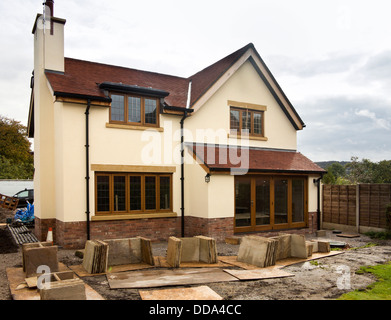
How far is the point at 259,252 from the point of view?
10.1 m

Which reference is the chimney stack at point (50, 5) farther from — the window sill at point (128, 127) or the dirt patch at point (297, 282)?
the dirt patch at point (297, 282)

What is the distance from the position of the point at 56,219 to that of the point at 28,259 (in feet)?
17.5

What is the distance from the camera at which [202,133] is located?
15516 mm

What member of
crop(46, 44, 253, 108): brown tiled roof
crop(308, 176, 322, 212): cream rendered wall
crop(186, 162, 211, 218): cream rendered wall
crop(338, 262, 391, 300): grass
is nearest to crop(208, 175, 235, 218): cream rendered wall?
crop(186, 162, 211, 218): cream rendered wall

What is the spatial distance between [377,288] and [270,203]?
802 cm

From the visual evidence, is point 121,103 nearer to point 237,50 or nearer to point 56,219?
point 56,219

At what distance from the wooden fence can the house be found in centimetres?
154

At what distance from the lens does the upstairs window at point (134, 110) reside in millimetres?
13781

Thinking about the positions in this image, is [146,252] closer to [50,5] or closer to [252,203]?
[252,203]
